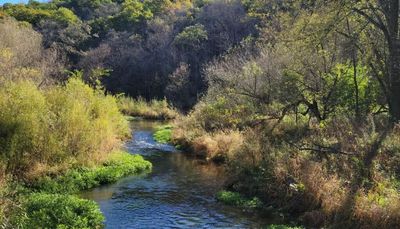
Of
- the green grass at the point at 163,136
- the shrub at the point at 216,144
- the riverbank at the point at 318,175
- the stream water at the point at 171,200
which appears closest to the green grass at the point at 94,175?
the stream water at the point at 171,200

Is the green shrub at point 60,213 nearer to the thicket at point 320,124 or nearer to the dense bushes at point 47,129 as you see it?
the dense bushes at point 47,129

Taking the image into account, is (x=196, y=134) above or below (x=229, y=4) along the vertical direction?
below

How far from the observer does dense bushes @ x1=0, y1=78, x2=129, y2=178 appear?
813 inches

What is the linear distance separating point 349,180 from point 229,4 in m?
58.5

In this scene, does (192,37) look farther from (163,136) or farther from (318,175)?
(318,175)

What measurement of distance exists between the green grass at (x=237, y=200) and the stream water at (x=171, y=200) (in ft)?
1.16

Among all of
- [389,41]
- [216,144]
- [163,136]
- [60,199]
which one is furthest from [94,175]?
[163,136]

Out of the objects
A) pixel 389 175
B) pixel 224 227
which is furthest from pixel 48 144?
pixel 389 175

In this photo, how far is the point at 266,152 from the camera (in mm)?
21031

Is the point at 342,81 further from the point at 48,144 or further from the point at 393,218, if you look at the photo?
the point at 48,144

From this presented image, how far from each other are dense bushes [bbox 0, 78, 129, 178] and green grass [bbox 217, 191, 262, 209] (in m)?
8.00

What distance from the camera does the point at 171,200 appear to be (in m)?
20.2

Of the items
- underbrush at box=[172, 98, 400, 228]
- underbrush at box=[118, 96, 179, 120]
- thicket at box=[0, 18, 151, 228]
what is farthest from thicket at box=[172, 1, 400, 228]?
underbrush at box=[118, 96, 179, 120]

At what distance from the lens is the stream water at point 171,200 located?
55.8 feet
